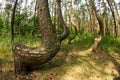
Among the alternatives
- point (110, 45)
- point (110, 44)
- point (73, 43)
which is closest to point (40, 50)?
point (73, 43)

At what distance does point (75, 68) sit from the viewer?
8.34 metres

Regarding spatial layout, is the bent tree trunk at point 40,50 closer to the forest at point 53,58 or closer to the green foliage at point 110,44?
the forest at point 53,58

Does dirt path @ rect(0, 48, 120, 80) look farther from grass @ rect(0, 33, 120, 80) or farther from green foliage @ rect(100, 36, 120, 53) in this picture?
green foliage @ rect(100, 36, 120, 53)

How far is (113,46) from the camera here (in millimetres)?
12211

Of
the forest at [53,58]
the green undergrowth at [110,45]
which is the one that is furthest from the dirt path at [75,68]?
the green undergrowth at [110,45]

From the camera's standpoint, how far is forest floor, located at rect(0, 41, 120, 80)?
7.46 metres

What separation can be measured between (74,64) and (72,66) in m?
0.24

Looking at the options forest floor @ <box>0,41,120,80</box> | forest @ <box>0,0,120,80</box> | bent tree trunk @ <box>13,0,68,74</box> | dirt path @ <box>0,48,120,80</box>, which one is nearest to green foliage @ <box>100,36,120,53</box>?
forest @ <box>0,0,120,80</box>

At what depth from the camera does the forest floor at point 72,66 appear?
294 inches

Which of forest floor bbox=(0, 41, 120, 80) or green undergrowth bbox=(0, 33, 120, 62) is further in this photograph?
green undergrowth bbox=(0, 33, 120, 62)

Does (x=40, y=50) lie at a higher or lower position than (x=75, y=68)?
higher

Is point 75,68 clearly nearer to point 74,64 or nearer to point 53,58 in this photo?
point 74,64

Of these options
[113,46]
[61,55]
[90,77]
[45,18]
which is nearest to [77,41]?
[113,46]

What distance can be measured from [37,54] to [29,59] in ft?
1.11
